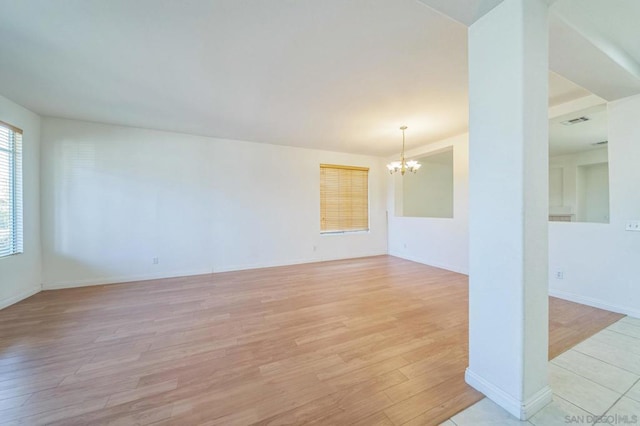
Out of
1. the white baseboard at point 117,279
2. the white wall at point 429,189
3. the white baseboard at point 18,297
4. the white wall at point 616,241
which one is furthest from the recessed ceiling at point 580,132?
the white baseboard at point 18,297

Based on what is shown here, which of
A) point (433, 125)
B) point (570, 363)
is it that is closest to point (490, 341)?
point (570, 363)

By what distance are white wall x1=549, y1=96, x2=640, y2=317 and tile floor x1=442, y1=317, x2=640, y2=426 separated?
0.81 meters

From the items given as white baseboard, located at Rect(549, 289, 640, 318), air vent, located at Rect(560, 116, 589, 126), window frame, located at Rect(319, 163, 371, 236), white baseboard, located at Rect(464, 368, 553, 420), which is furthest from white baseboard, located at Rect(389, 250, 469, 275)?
white baseboard, located at Rect(464, 368, 553, 420)

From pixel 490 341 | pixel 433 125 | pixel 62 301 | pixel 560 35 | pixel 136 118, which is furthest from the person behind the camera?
pixel 433 125

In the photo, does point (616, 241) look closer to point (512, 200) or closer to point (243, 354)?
point (512, 200)

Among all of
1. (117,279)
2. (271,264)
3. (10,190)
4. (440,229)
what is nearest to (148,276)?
(117,279)

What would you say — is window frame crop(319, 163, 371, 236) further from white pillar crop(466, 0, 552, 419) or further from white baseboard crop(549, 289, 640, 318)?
white pillar crop(466, 0, 552, 419)

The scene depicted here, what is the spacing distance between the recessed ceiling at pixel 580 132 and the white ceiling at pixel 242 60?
1.66 ft

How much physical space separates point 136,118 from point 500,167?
4.89 meters

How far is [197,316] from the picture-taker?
110 inches

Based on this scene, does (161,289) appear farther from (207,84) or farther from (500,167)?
(500,167)

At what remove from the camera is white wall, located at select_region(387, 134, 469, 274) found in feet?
15.0

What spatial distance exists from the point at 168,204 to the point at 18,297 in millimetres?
2238

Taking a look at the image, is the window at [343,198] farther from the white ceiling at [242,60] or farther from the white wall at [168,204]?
the white ceiling at [242,60]
